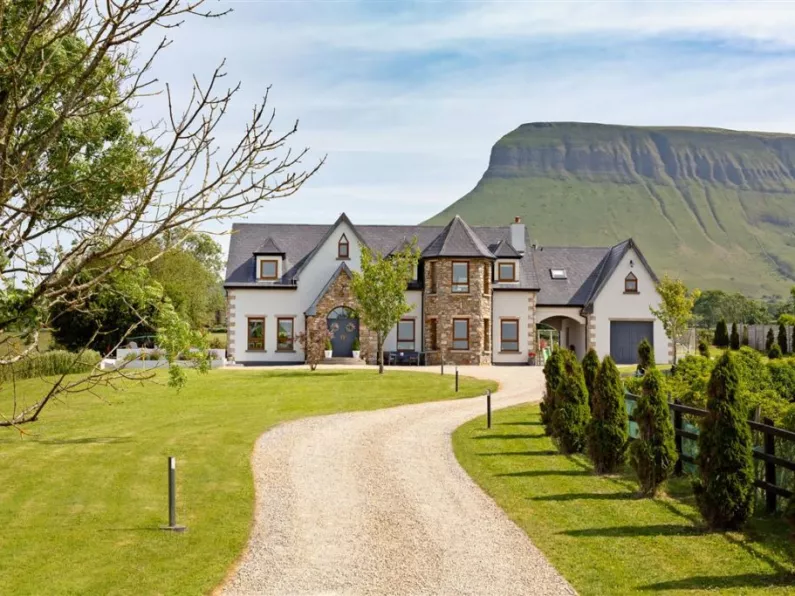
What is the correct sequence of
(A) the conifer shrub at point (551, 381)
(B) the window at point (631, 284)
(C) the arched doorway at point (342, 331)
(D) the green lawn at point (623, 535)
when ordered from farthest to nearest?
(B) the window at point (631, 284), (C) the arched doorway at point (342, 331), (A) the conifer shrub at point (551, 381), (D) the green lawn at point (623, 535)

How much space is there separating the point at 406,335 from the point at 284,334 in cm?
702

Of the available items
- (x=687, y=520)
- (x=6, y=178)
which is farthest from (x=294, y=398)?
(x=6, y=178)

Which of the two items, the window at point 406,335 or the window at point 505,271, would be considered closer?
the window at point 406,335

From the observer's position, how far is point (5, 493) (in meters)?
16.4

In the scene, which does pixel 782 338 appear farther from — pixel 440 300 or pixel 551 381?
pixel 551 381

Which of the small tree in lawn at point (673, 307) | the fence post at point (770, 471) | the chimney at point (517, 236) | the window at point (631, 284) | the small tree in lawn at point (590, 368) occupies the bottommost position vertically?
the fence post at point (770, 471)

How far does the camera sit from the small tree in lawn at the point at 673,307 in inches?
1898

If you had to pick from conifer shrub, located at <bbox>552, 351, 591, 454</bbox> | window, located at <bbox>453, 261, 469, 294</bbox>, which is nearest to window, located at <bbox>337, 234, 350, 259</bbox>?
window, located at <bbox>453, 261, 469, 294</bbox>

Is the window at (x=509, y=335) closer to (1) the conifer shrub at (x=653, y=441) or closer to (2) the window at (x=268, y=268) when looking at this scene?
(2) the window at (x=268, y=268)

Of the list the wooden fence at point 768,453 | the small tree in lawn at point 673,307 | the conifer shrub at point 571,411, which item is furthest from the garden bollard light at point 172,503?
the small tree in lawn at point 673,307

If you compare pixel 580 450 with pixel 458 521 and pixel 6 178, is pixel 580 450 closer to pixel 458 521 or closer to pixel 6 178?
pixel 458 521

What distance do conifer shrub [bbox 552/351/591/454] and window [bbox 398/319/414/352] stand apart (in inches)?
1139

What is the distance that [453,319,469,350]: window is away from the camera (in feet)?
161

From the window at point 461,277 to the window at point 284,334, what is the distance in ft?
31.7
